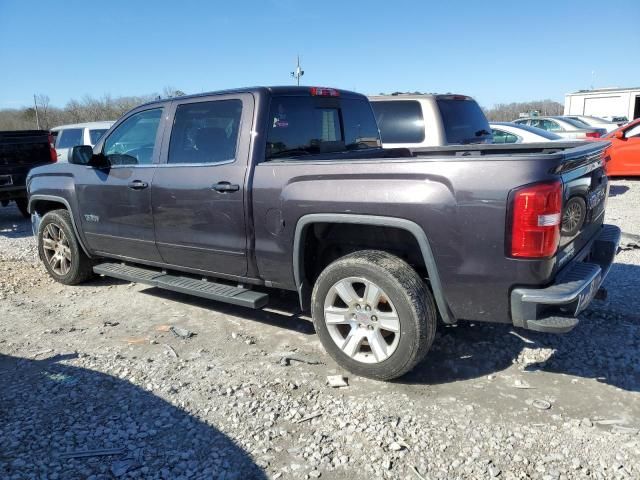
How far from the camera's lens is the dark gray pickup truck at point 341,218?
290cm

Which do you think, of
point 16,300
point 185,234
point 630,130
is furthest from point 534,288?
point 630,130

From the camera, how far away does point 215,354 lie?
4.03 meters

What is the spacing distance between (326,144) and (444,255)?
177cm

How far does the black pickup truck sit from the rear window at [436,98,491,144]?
756cm

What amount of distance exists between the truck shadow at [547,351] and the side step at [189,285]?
4.30ft

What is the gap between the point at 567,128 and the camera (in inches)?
610

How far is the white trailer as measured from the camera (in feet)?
106

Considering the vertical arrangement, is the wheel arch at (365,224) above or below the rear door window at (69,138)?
below

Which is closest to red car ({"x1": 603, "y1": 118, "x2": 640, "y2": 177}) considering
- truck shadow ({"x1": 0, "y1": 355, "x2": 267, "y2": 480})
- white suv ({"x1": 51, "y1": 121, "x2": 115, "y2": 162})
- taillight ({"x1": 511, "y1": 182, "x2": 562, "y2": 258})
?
taillight ({"x1": 511, "y1": 182, "x2": 562, "y2": 258})

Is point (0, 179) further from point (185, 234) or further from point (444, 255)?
point (444, 255)

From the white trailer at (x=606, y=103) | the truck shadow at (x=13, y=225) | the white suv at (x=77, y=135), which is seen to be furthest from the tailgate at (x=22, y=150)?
the white trailer at (x=606, y=103)

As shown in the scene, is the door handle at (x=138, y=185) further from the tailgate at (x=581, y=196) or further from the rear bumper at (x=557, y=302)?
the tailgate at (x=581, y=196)

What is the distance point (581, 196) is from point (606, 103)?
35.7m

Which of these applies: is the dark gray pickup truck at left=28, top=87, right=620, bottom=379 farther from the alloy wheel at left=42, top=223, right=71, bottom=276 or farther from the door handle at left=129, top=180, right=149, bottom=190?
the alloy wheel at left=42, top=223, right=71, bottom=276
